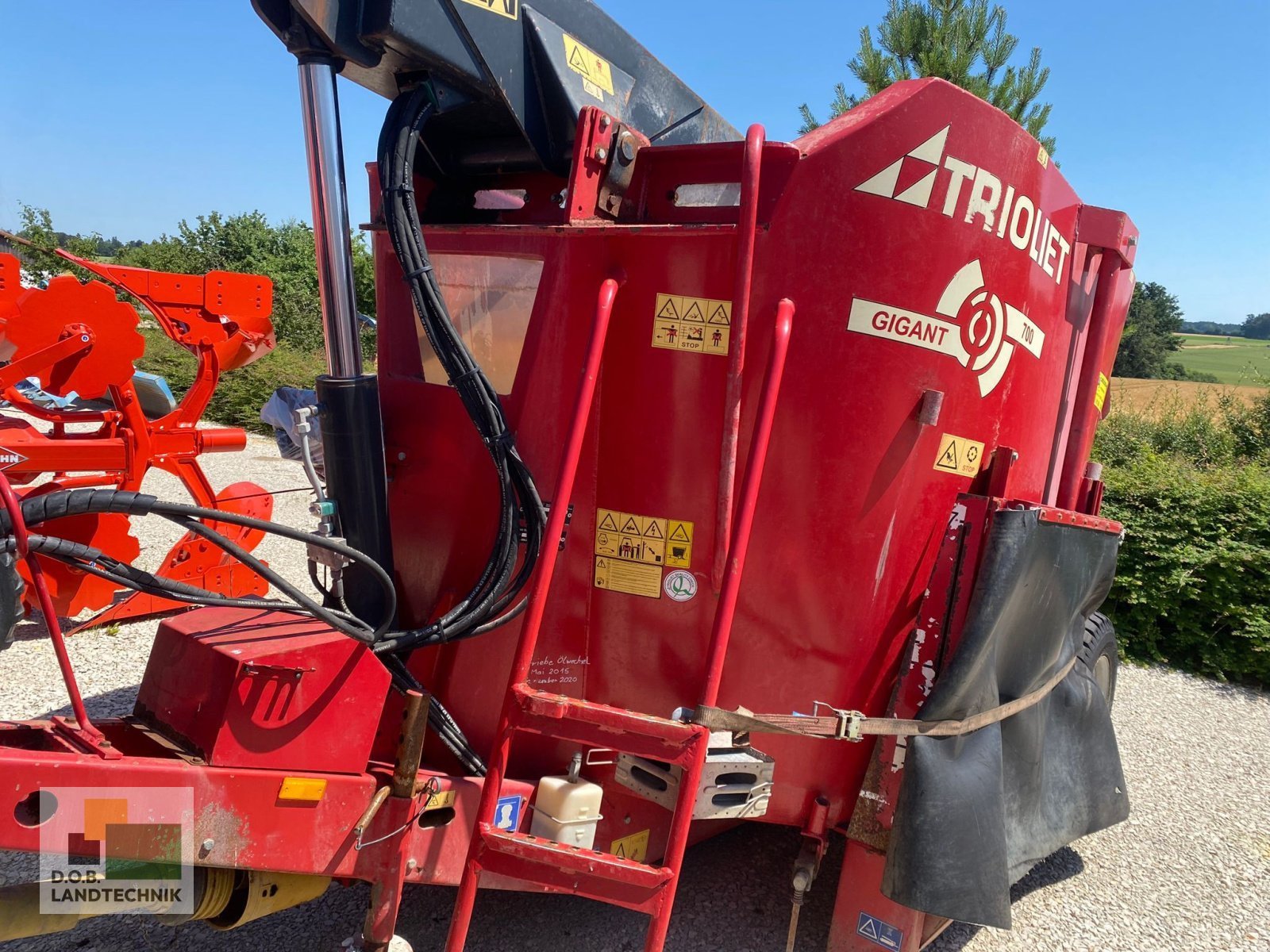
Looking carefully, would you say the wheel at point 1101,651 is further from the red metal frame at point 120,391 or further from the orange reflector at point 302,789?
the red metal frame at point 120,391

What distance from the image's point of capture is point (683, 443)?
6.97 feet

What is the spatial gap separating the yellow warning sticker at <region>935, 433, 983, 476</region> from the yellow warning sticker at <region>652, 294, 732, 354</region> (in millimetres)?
690

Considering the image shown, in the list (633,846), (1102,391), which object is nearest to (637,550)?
(633,846)

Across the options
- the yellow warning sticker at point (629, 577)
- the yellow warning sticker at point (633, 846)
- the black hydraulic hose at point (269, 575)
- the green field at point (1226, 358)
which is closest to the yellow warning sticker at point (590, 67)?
the yellow warning sticker at point (629, 577)

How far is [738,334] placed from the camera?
1973mm

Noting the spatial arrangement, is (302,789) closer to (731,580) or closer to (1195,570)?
(731,580)

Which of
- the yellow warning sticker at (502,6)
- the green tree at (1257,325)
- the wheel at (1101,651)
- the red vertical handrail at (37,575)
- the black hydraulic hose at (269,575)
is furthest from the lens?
the green tree at (1257,325)

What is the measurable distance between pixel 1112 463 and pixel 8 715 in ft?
32.7

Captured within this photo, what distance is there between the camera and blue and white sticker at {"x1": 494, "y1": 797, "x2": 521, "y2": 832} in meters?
2.12

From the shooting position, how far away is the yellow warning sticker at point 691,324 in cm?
204

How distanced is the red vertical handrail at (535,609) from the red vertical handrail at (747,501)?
0.39 metres

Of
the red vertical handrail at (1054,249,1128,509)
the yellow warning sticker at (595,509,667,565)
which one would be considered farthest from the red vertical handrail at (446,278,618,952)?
the red vertical handrail at (1054,249,1128,509)

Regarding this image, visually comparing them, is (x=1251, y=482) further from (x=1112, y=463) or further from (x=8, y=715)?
(x=8, y=715)

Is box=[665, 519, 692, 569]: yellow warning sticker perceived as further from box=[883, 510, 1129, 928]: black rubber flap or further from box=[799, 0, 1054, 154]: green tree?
box=[799, 0, 1054, 154]: green tree
